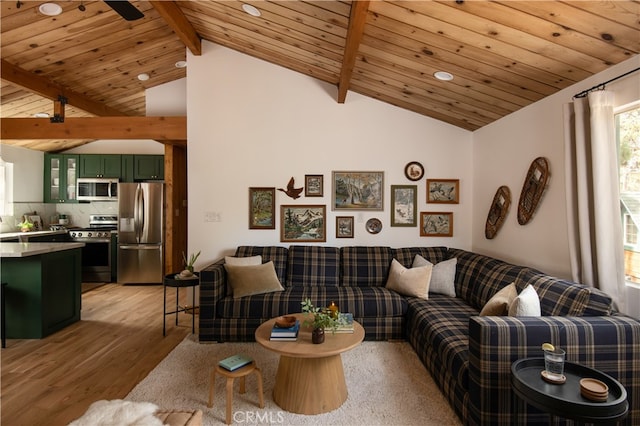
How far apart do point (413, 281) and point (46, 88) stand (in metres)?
5.13

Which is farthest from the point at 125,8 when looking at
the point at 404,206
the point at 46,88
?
the point at 404,206

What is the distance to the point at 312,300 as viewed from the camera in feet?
11.0

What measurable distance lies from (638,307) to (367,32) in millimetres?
2764

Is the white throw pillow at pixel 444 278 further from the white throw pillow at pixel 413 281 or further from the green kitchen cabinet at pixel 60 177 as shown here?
the green kitchen cabinet at pixel 60 177

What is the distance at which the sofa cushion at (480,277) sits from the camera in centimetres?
296

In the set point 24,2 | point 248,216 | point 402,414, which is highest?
point 24,2

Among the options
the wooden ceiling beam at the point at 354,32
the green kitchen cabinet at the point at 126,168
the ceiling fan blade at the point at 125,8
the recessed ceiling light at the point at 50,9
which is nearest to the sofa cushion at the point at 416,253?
the wooden ceiling beam at the point at 354,32

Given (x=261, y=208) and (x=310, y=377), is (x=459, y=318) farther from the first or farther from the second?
(x=261, y=208)

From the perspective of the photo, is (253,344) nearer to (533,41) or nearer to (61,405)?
(61,405)

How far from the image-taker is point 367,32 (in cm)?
278

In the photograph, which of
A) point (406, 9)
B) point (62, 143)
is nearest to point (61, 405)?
point (406, 9)

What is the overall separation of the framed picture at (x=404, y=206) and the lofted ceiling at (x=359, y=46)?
3.32 feet

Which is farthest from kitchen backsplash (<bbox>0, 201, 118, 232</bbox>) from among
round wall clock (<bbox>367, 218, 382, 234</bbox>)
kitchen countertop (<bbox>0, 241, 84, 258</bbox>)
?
round wall clock (<bbox>367, 218, 382, 234</bbox>)

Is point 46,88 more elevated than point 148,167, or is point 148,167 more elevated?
point 46,88
